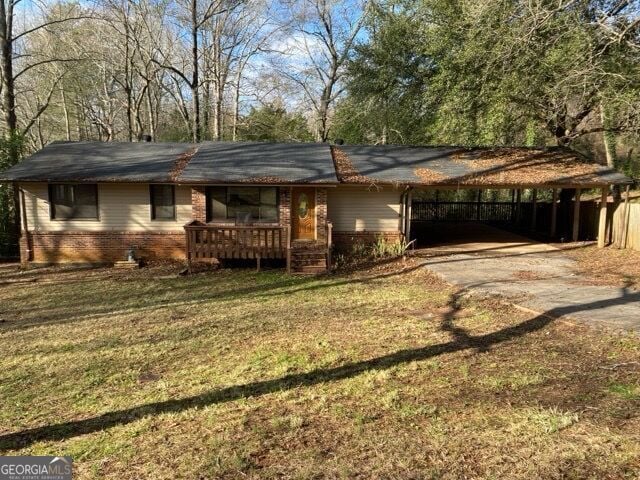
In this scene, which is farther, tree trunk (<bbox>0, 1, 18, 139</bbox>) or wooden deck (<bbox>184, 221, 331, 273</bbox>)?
tree trunk (<bbox>0, 1, 18, 139</bbox>)

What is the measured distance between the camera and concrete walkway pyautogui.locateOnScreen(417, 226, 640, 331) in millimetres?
7164

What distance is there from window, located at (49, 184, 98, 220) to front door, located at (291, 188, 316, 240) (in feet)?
18.8

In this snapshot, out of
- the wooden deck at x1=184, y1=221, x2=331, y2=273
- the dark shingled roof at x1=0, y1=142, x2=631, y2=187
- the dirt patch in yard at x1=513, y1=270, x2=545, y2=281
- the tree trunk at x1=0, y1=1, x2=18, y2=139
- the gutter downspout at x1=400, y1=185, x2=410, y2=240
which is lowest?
the dirt patch in yard at x1=513, y1=270, x2=545, y2=281

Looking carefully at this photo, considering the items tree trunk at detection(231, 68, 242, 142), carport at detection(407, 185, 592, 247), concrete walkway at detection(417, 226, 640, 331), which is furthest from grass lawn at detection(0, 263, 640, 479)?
tree trunk at detection(231, 68, 242, 142)

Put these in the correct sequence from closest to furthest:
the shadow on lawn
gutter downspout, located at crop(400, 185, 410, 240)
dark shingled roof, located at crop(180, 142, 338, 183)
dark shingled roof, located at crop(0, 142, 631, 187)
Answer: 1. the shadow on lawn
2. dark shingled roof, located at crop(180, 142, 338, 183)
3. dark shingled roof, located at crop(0, 142, 631, 187)
4. gutter downspout, located at crop(400, 185, 410, 240)

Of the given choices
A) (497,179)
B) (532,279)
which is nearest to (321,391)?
(532,279)

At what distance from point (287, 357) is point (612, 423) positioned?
136 inches

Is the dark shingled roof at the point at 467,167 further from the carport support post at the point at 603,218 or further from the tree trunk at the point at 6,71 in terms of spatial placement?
the tree trunk at the point at 6,71

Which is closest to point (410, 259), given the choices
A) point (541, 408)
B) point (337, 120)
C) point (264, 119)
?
point (541, 408)

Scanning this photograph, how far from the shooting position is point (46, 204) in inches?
503

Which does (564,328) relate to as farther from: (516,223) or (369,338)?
(516,223)

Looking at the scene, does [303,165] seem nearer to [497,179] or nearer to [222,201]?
[222,201]

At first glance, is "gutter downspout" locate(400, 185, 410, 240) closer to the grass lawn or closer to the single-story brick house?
the single-story brick house

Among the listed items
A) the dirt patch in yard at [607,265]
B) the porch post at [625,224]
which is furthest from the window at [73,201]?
the porch post at [625,224]
